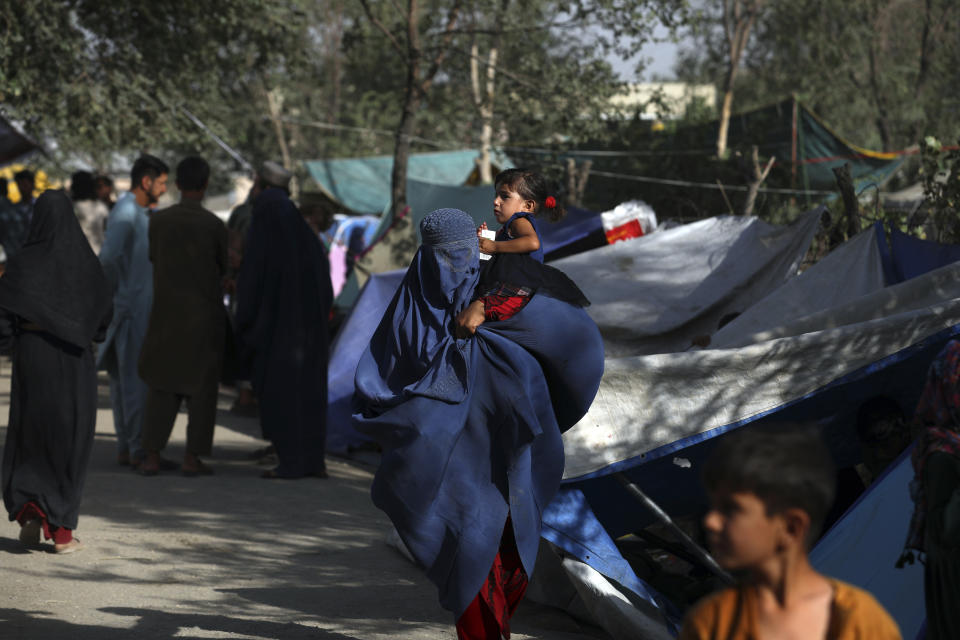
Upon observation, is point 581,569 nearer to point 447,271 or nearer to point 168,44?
point 447,271

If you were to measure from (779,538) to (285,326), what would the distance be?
5.74m

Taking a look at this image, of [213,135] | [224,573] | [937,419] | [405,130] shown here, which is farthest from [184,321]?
[213,135]

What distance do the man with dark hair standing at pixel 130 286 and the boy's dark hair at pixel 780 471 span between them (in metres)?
5.77

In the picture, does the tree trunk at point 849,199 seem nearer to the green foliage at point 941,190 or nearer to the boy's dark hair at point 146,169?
the green foliage at point 941,190

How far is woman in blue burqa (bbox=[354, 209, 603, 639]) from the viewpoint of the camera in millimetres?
3744

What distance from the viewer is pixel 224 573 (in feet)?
17.0

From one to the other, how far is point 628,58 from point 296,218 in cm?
777

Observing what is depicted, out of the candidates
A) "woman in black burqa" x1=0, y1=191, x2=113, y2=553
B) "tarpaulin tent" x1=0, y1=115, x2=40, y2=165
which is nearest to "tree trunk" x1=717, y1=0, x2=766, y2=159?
"tarpaulin tent" x1=0, y1=115, x2=40, y2=165

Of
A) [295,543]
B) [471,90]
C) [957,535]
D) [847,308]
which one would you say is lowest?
[295,543]

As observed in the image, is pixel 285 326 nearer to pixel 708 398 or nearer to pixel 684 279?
pixel 684 279

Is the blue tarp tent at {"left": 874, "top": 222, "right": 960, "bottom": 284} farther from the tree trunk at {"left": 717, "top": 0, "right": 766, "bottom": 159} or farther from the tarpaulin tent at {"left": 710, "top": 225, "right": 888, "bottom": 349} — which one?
the tree trunk at {"left": 717, "top": 0, "right": 766, "bottom": 159}

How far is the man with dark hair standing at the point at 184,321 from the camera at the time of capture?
7164 mm

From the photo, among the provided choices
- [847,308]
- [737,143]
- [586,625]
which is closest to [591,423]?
[586,625]

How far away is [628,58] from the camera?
14.2 m
